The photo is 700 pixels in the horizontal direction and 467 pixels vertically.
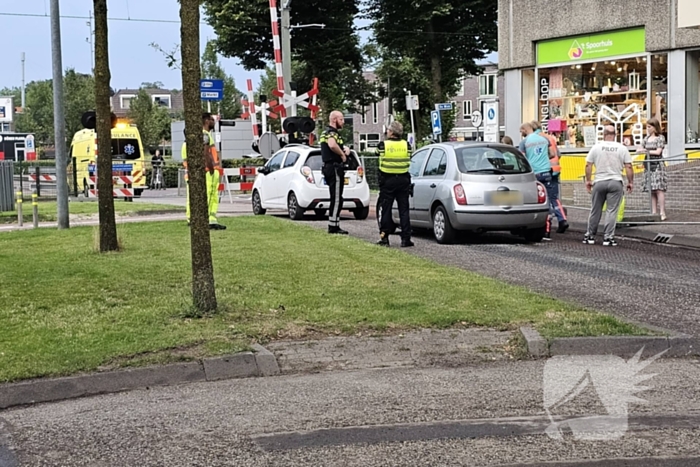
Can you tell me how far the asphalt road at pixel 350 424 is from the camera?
4.74 meters

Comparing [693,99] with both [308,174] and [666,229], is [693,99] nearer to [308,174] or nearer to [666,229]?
[666,229]

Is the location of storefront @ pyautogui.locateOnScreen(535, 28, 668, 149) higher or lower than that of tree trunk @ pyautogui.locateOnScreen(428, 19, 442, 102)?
lower

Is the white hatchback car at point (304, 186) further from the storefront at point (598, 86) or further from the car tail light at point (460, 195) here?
the storefront at point (598, 86)

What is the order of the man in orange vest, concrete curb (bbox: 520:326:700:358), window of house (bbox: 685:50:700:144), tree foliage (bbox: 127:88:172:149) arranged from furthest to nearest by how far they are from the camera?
tree foliage (bbox: 127:88:172:149), window of house (bbox: 685:50:700:144), the man in orange vest, concrete curb (bbox: 520:326:700:358)

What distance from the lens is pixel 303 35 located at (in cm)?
4309

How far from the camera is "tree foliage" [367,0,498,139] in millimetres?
40594

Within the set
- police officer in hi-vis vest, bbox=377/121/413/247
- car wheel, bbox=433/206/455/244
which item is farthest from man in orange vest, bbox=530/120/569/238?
police officer in hi-vis vest, bbox=377/121/413/247

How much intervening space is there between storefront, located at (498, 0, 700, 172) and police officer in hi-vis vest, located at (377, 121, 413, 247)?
999 cm

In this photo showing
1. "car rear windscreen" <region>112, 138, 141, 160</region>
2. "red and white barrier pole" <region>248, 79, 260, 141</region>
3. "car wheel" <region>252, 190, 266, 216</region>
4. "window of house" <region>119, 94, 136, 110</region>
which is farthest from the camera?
"window of house" <region>119, 94, 136, 110</region>

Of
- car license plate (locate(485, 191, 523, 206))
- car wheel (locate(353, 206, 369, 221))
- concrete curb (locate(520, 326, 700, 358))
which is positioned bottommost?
concrete curb (locate(520, 326, 700, 358))

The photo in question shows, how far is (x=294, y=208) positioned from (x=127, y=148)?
1932 cm

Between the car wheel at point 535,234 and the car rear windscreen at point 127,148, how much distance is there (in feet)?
77.5

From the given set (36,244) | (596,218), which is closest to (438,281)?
(596,218)

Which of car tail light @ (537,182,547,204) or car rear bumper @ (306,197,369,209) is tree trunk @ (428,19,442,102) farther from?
car tail light @ (537,182,547,204)
